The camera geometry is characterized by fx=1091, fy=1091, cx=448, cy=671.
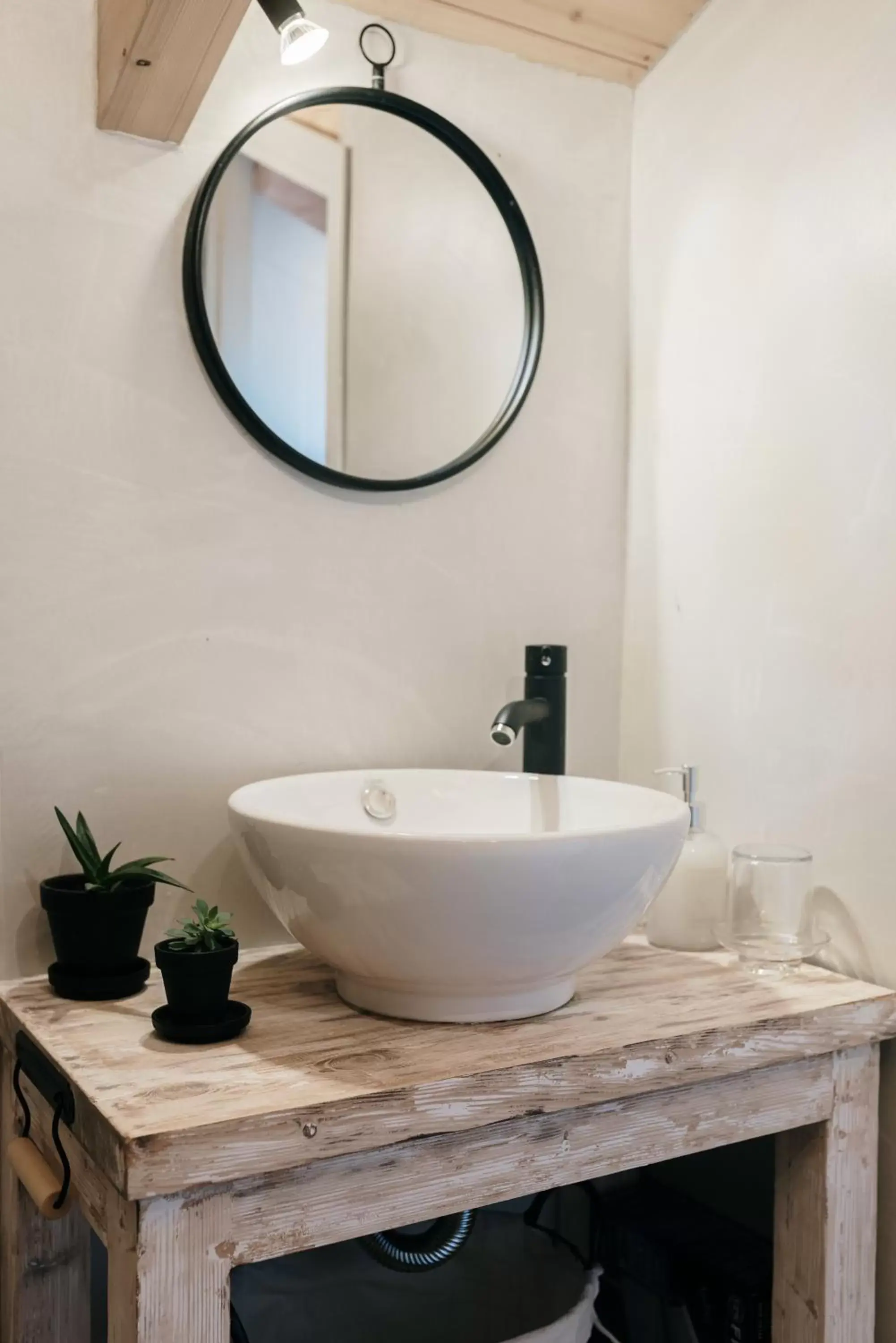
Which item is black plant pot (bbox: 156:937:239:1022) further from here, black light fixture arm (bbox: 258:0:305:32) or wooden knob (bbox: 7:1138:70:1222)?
black light fixture arm (bbox: 258:0:305:32)

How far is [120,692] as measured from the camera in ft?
3.86

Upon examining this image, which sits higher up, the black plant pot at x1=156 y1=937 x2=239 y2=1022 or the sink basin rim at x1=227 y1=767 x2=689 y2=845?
the sink basin rim at x1=227 y1=767 x2=689 y2=845

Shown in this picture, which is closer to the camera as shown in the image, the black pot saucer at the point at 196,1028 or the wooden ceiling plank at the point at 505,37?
the black pot saucer at the point at 196,1028

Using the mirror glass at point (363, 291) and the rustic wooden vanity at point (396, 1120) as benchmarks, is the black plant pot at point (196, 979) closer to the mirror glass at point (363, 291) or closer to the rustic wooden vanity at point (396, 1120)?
the rustic wooden vanity at point (396, 1120)

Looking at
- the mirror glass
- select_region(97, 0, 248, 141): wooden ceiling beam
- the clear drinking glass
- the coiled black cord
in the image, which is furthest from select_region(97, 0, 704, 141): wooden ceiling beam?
the coiled black cord

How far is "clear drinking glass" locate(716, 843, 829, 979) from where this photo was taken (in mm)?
1161

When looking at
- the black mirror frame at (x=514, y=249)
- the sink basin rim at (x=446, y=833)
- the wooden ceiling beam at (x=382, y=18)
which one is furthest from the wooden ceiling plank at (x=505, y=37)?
the sink basin rim at (x=446, y=833)

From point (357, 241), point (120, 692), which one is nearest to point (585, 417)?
point (357, 241)

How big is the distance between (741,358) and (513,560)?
377 millimetres

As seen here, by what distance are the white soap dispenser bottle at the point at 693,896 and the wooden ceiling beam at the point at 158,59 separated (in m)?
0.88

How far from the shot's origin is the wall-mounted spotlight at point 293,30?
38.3 inches

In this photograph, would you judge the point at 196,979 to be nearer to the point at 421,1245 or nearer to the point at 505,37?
the point at 421,1245

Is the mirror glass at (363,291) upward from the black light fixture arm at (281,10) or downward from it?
downward

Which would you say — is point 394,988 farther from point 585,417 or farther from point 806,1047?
point 585,417
